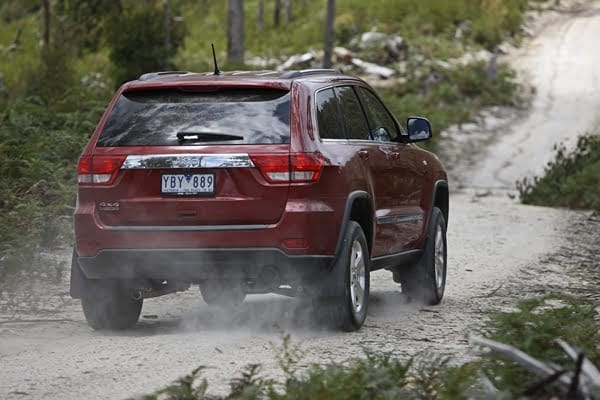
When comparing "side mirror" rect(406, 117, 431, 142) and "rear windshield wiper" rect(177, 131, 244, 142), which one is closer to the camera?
"rear windshield wiper" rect(177, 131, 244, 142)

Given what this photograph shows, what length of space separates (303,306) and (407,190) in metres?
1.32

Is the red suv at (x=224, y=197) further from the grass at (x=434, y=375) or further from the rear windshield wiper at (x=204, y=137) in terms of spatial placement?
the grass at (x=434, y=375)

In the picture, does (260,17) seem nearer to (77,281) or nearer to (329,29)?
(329,29)

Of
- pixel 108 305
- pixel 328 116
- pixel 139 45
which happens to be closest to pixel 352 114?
pixel 328 116

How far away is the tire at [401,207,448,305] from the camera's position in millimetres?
10156

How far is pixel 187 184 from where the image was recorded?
7.98 meters

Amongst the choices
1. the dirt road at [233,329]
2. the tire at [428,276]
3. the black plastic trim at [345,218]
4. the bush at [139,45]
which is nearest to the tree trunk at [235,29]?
the bush at [139,45]

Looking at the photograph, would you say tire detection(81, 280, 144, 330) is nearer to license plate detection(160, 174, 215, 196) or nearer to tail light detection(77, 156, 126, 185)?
tail light detection(77, 156, 126, 185)

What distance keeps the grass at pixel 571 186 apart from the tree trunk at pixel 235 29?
973 centimetres

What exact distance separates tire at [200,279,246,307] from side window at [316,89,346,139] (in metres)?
1.09

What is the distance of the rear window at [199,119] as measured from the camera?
805cm

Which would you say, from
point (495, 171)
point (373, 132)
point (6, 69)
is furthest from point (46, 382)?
point (6, 69)

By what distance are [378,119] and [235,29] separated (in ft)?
66.8

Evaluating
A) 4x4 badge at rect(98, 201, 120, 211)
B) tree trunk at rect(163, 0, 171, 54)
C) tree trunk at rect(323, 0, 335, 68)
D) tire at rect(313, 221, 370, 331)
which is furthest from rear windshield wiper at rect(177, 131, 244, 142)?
tree trunk at rect(323, 0, 335, 68)
